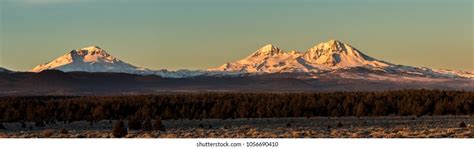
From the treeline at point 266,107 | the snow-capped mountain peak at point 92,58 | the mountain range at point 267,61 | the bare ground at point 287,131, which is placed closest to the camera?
the snow-capped mountain peak at point 92,58

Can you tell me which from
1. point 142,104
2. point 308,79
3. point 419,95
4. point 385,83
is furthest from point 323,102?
point 308,79

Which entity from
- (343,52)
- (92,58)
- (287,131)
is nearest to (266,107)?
(343,52)

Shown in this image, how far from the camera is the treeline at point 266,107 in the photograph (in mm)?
36875

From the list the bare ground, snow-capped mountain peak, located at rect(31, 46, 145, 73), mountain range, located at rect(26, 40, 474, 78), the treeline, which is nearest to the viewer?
snow-capped mountain peak, located at rect(31, 46, 145, 73)

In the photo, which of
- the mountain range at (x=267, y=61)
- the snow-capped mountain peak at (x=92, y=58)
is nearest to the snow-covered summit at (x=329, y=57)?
the mountain range at (x=267, y=61)

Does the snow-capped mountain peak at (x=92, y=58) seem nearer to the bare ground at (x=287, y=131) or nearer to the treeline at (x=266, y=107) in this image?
the bare ground at (x=287, y=131)

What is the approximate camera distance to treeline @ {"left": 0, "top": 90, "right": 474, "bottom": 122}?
36.9 m

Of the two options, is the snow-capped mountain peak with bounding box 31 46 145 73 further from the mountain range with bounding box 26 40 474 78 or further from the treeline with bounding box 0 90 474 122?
the treeline with bounding box 0 90 474 122

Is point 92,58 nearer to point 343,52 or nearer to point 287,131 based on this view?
point 343,52

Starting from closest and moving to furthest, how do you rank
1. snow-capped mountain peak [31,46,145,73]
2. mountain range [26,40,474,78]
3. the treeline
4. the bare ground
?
snow-capped mountain peak [31,46,145,73], the bare ground, mountain range [26,40,474,78], the treeline

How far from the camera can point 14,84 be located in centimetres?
10075

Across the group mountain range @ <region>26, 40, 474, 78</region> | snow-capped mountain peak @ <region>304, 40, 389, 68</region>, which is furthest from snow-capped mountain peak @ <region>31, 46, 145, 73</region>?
snow-capped mountain peak @ <region>304, 40, 389, 68</region>

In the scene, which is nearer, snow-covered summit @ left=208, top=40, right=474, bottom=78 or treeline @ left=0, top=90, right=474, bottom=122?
snow-covered summit @ left=208, top=40, right=474, bottom=78
